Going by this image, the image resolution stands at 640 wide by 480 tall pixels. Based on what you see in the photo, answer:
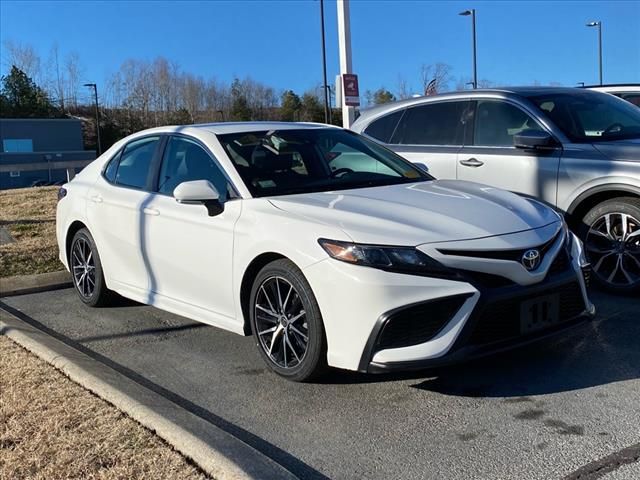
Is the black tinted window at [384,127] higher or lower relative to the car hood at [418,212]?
higher

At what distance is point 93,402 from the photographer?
11.9 feet

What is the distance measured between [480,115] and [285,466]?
4.38m

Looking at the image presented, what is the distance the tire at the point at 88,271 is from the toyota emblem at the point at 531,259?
11.7 feet

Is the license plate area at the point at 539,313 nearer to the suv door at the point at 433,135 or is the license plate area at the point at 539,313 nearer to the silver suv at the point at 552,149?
the silver suv at the point at 552,149

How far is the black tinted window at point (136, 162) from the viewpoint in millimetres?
5332

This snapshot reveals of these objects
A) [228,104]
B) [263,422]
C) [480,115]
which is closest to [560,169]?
[480,115]

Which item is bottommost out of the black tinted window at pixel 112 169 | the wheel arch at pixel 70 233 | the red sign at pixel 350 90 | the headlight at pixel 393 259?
the wheel arch at pixel 70 233

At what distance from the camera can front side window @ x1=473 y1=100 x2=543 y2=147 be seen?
241 inches

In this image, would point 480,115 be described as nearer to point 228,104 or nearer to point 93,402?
point 93,402

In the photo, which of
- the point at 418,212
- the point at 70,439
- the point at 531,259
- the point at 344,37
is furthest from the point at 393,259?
the point at 344,37

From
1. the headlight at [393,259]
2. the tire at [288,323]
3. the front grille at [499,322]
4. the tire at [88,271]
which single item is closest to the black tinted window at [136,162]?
the tire at [88,271]

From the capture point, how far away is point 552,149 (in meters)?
5.71

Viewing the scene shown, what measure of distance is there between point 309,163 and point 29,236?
541cm

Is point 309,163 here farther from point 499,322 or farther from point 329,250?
point 499,322
